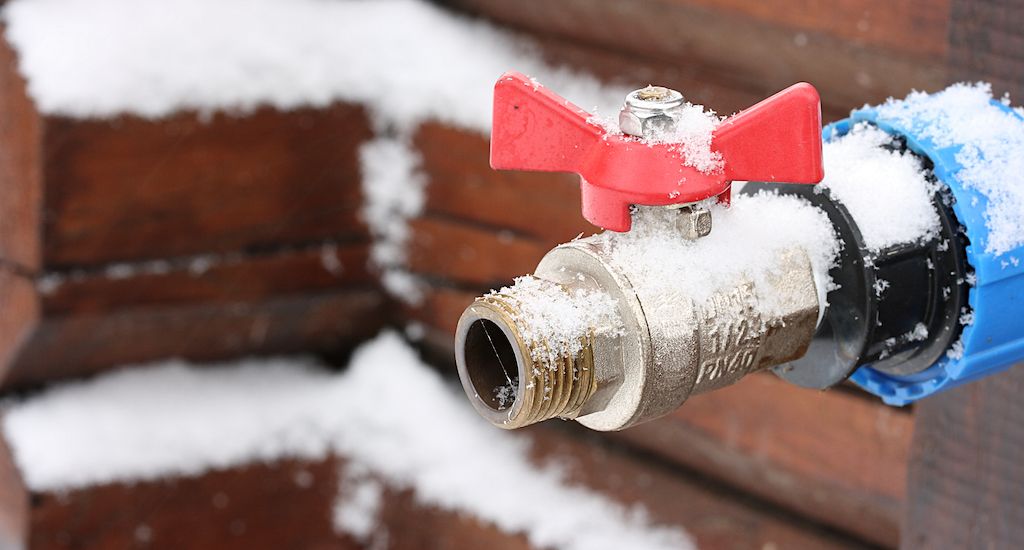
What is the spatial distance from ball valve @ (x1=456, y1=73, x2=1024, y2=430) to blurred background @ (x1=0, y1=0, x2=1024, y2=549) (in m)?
0.35

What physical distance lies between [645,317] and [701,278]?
0.04 m

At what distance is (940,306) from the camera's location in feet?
2.07

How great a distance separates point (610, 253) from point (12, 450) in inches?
33.9

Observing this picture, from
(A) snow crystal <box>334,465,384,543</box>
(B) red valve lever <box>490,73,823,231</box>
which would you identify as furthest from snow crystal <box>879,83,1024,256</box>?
(A) snow crystal <box>334,465,384,543</box>

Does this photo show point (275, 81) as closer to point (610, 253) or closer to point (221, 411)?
point (221, 411)

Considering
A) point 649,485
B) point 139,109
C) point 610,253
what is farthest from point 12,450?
point 610,253

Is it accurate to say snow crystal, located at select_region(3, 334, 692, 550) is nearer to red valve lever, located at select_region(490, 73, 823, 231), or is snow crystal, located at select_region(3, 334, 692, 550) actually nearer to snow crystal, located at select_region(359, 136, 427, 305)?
snow crystal, located at select_region(359, 136, 427, 305)

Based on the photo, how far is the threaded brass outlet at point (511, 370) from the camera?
21.0 inches

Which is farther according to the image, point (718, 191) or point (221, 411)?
point (221, 411)

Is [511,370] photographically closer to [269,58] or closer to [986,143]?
[986,143]

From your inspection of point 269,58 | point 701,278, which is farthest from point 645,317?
point 269,58

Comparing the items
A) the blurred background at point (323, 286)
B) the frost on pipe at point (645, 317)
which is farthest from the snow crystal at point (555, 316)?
the blurred background at point (323, 286)

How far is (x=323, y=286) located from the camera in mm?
1344

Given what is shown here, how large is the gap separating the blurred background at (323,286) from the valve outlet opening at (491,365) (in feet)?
1.51
